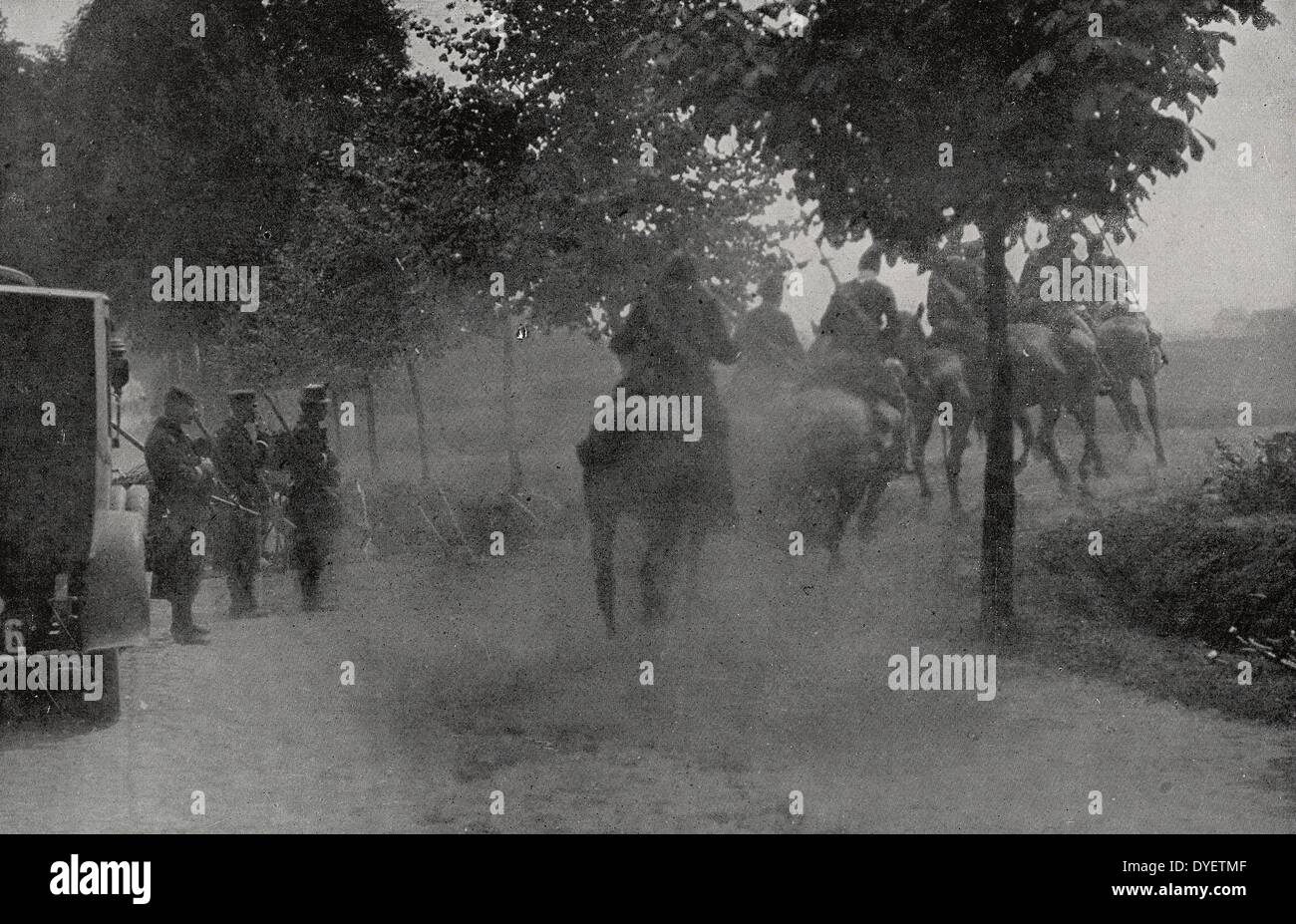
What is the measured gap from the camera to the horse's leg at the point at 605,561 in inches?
378

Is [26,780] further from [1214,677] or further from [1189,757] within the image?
[1214,677]

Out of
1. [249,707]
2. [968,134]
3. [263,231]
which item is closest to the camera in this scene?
[968,134]

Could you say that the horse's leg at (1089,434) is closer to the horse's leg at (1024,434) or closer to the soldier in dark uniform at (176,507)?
the horse's leg at (1024,434)

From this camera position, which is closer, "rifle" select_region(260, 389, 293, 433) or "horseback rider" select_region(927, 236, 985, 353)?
"horseback rider" select_region(927, 236, 985, 353)

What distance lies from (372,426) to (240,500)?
1.60m

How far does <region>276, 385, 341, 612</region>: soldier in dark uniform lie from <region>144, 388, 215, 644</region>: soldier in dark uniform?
32.8 inches

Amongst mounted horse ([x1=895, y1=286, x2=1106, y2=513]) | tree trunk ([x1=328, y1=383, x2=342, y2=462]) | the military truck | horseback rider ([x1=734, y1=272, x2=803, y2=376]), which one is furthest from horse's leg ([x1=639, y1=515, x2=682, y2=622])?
the military truck

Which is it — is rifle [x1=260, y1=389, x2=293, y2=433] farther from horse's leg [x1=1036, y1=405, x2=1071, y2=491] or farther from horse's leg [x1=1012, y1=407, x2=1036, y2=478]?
horse's leg [x1=1036, y1=405, x2=1071, y2=491]

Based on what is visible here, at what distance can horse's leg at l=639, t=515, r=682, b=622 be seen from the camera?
31.2ft

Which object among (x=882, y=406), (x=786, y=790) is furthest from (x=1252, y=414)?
(x=786, y=790)

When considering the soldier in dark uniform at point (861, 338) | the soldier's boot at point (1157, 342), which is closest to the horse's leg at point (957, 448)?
the soldier in dark uniform at point (861, 338)

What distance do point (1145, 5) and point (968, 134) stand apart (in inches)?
50.2

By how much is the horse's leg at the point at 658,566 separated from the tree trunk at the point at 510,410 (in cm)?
127

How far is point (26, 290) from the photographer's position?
802 cm
